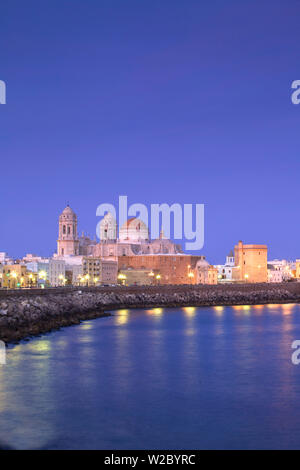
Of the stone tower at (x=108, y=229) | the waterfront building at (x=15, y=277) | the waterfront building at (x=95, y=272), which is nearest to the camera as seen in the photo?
the waterfront building at (x=15, y=277)

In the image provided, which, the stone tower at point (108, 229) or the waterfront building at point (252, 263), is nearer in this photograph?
the waterfront building at point (252, 263)

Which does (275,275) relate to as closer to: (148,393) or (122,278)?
(122,278)

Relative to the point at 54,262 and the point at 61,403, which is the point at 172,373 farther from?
the point at 54,262

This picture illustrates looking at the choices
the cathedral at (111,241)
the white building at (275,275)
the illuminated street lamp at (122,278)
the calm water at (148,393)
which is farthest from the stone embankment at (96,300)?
the white building at (275,275)

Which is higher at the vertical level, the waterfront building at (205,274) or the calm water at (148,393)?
the waterfront building at (205,274)

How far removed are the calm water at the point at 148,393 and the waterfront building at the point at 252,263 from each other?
55580mm

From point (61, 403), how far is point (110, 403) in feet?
4.04

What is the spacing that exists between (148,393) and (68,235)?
73.9 m

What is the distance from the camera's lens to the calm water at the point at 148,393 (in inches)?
472

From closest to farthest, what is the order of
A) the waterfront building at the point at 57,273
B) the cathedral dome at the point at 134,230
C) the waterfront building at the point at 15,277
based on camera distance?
the waterfront building at the point at 15,277
the waterfront building at the point at 57,273
the cathedral dome at the point at 134,230

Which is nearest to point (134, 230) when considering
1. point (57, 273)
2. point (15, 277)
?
point (57, 273)

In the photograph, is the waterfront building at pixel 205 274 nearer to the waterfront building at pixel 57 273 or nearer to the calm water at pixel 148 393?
the waterfront building at pixel 57 273

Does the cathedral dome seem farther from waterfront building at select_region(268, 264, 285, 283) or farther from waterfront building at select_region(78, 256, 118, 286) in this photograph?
waterfront building at select_region(268, 264, 285, 283)
